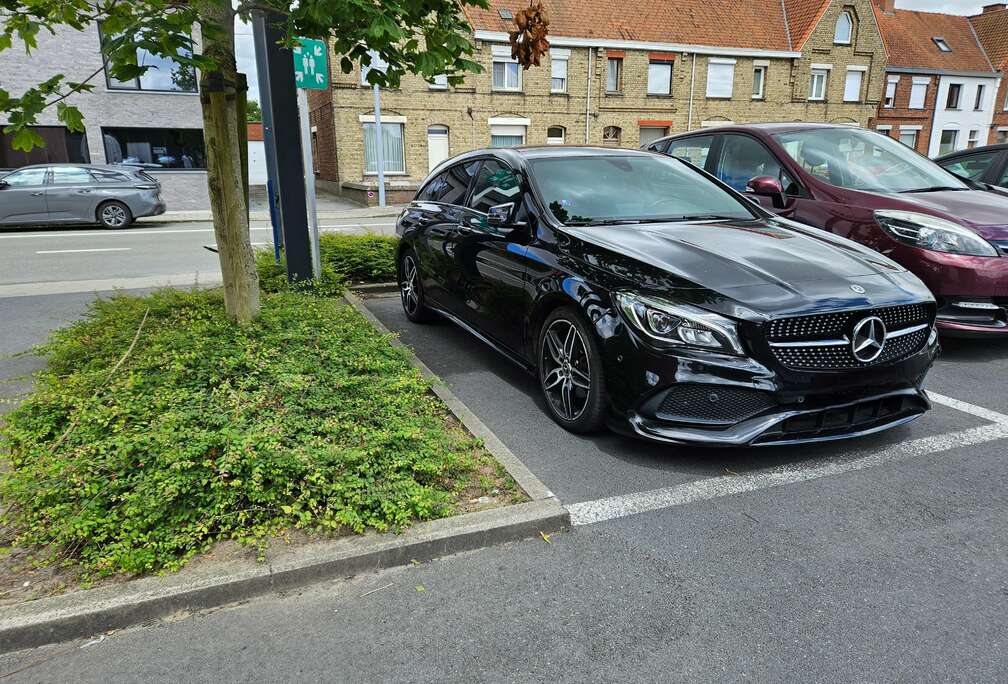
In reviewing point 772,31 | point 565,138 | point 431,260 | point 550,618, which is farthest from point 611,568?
point 772,31

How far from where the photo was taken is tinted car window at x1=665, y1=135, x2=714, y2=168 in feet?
23.8

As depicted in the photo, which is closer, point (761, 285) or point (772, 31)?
point (761, 285)

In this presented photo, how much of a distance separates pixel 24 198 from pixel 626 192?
16561 mm

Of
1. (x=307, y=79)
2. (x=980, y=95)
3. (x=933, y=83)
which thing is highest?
(x=933, y=83)

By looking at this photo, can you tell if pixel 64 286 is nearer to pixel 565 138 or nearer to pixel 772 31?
pixel 565 138

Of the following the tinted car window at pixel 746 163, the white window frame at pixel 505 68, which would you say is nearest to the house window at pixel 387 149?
the white window frame at pixel 505 68

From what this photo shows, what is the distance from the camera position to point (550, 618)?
8.32ft

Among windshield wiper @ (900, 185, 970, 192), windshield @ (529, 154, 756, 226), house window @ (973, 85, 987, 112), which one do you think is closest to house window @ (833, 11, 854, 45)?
house window @ (973, 85, 987, 112)

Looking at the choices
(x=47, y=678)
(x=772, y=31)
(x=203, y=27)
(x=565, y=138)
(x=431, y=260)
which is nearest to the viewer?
(x=47, y=678)

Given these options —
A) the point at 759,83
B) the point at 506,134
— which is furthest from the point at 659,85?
the point at 506,134

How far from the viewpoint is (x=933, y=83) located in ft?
125

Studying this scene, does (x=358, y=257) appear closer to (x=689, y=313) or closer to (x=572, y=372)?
(x=572, y=372)

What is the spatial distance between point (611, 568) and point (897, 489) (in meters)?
1.66

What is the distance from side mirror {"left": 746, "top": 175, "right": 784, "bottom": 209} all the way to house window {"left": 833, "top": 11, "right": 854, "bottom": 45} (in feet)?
108
